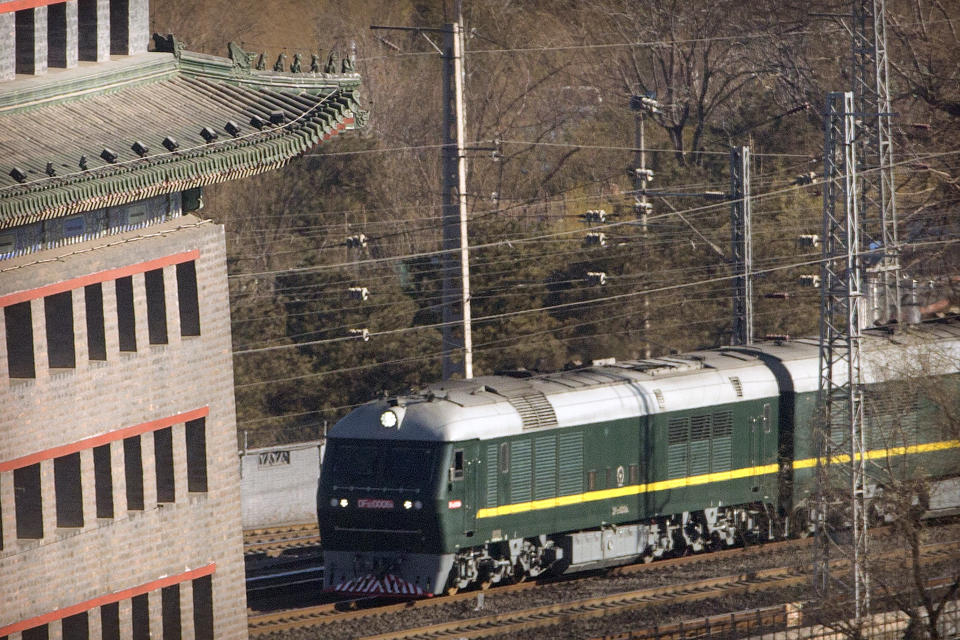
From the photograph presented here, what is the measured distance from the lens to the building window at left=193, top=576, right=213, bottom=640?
19.4 m

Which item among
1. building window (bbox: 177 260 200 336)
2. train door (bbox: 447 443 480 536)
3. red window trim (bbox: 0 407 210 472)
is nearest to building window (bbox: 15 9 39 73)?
building window (bbox: 177 260 200 336)

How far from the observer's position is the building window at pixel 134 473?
18359 mm

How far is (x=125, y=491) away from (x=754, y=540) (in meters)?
13.8

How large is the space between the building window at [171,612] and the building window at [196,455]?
1.34 meters

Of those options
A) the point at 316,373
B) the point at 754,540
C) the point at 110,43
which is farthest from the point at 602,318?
the point at 110,43

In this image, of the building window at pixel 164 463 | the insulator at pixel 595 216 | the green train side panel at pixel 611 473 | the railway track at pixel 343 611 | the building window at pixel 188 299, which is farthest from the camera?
the insulator at pixel 595 216

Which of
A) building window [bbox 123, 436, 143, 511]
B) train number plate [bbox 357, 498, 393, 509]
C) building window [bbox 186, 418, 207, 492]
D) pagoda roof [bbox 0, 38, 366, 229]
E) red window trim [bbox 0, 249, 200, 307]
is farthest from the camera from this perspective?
train number plate [bbox 357, 498, 393, 509]

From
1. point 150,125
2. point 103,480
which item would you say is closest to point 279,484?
point 103,480

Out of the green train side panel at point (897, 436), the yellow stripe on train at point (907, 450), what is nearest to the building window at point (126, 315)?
the green train side panel at point (897, 436)

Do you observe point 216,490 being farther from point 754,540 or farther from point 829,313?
point 754,540

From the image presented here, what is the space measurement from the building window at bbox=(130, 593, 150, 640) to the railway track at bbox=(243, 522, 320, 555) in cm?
1056

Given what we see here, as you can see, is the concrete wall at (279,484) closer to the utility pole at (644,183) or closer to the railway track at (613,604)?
the utility pole at (644,183)

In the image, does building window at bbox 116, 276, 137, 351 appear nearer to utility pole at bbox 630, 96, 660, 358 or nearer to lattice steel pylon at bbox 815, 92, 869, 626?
lattice steel pylon at bbox 815, 92, 869, 626

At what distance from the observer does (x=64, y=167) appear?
1577 centimetres
